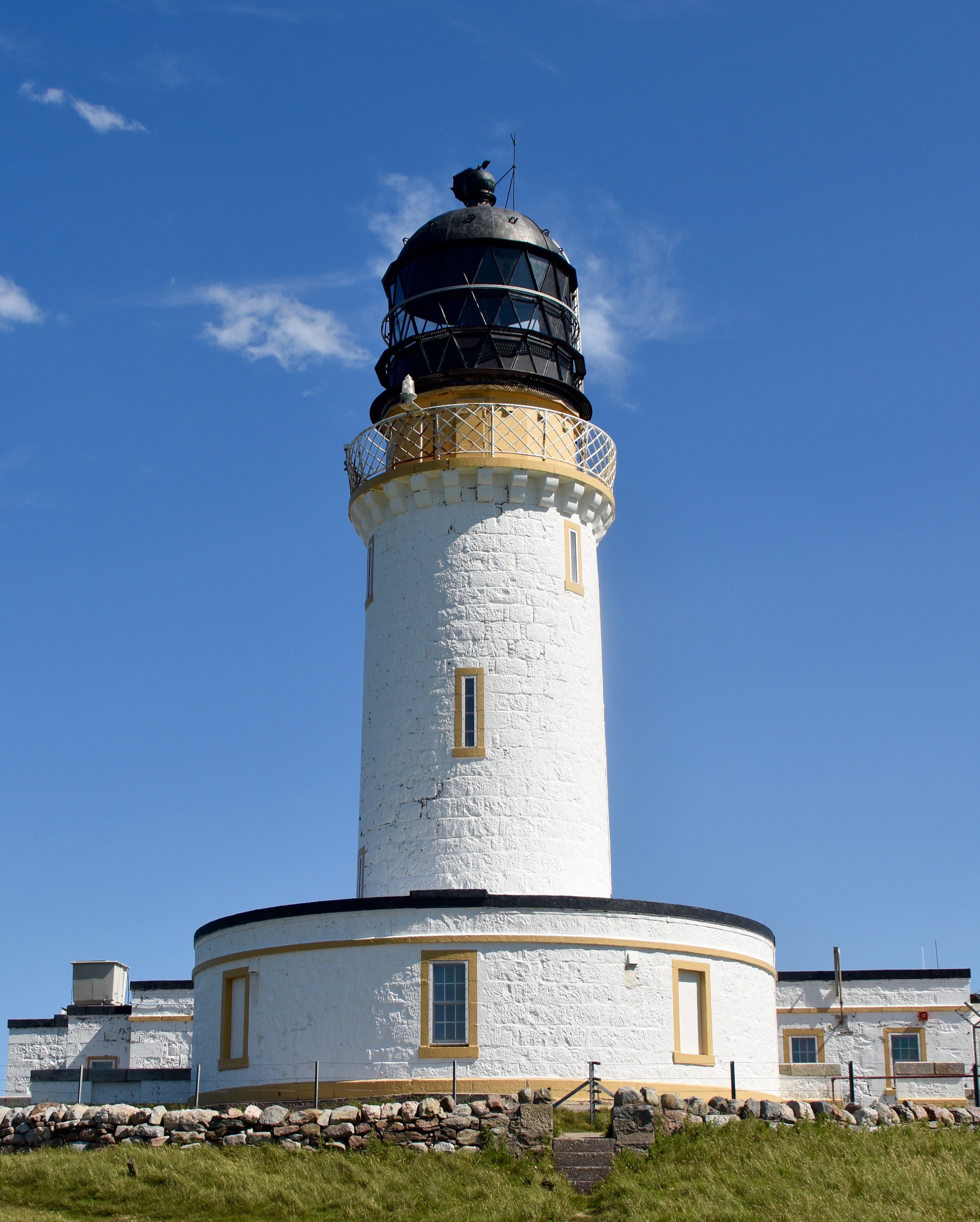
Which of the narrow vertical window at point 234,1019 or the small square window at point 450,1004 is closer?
the small square window at point 450,1004

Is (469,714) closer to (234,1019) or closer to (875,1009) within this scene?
(234,1019)

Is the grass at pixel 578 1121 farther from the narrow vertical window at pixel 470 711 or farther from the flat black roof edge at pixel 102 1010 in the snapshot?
the flat black roof edge at pixel 102 1010

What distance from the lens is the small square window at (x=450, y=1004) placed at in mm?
19734

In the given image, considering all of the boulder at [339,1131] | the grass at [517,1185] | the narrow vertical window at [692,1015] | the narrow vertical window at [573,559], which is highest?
the narrow vertical window at [573,559]

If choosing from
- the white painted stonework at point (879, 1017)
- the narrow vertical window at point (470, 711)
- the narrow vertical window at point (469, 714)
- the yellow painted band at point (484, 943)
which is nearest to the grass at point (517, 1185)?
the yellow painted band at point (484, 943)

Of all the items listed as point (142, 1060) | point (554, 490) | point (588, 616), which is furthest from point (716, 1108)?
point (142, 1060)

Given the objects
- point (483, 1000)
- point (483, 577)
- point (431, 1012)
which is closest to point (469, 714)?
point (483, 577)

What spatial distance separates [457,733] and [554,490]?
4.74 meters

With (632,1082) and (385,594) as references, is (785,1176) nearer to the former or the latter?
(632,1082)

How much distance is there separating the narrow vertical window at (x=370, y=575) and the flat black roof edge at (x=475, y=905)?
6.07m

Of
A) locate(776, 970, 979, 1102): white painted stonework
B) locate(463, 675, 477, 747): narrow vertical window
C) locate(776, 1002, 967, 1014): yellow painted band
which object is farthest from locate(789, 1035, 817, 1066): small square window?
locate(463, 675, 477, 747): narrow vertical window

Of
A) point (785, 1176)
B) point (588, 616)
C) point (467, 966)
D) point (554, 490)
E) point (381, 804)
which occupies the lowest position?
point (785, 1176)

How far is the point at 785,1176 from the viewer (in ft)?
51.4

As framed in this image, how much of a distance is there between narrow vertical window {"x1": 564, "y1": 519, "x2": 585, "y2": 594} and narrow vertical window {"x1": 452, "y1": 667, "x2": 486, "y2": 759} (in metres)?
2.48
